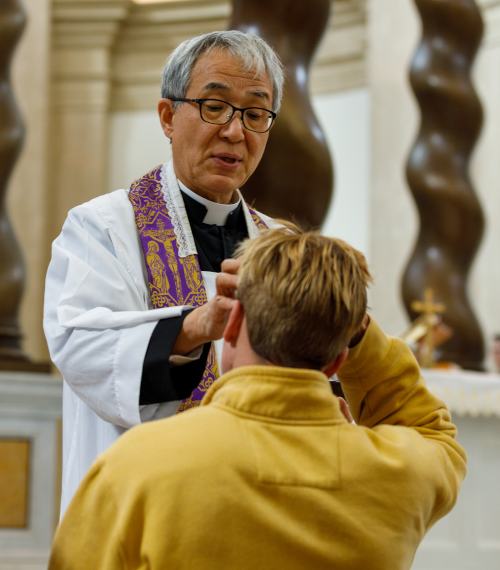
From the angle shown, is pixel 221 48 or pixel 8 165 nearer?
pixel 221 48

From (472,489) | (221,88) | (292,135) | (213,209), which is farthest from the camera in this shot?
(472,489)

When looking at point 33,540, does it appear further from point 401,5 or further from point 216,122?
point 401,5

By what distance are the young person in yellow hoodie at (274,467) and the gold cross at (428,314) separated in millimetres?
3969

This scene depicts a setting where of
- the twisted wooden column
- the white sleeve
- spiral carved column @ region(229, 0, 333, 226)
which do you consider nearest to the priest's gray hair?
the white sleeve

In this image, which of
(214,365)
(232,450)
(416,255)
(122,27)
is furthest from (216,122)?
(122,27)

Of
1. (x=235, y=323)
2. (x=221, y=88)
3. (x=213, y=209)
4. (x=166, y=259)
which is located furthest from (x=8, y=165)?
(x=235, y=323)

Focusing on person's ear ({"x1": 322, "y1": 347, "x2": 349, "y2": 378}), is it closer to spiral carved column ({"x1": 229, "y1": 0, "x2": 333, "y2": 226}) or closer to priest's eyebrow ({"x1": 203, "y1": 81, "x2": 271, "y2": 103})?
priest's eyebrow ({"x1": 203, "y1": 81, "x2": 271, "y2": 103})

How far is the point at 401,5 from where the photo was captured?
8969mm

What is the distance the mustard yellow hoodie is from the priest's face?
94 centimetres

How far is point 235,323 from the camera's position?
1.42 metres

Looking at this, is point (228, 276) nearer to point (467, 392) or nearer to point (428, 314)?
point (467, 392)

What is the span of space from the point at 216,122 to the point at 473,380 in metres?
3.15

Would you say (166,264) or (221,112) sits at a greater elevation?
(221,112)

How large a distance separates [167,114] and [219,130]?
0.23 meters
